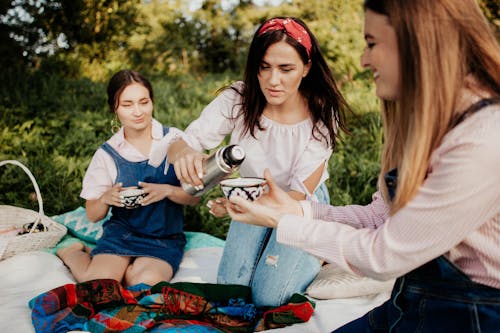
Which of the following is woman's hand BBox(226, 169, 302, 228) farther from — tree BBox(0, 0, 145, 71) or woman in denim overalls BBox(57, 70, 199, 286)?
tree BBox(0, 0, 145, 71)

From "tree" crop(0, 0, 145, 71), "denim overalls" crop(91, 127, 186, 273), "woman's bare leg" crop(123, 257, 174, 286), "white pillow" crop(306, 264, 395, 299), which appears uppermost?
"tree" crop(0, 0, 145, 71)

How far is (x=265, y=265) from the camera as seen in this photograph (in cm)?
279

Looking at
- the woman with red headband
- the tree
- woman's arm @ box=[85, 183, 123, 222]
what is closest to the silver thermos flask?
the woman with red headband

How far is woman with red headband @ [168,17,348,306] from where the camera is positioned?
266 centimetres

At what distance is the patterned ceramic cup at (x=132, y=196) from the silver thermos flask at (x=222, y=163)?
804 millimetres

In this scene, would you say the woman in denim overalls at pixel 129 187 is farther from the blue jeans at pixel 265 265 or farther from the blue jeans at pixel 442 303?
the blue jeans at pixel 442 303

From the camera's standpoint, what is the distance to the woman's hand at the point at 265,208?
168cm

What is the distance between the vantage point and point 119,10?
9.22 meters

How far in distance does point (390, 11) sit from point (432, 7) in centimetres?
11

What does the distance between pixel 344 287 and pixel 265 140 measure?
0.88 m

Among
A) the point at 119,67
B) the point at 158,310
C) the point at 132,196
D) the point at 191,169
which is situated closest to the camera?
the point at 191,169

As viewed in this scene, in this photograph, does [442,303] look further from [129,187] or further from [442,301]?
[129,187]

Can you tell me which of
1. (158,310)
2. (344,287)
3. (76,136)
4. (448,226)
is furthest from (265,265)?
(76,136)

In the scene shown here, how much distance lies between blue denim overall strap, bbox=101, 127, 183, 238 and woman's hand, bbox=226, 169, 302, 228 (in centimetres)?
143
